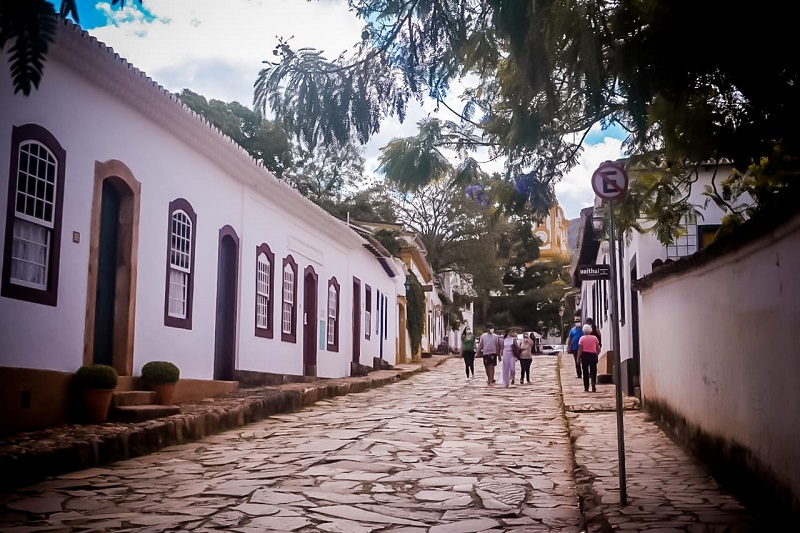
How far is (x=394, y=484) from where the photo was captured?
776cm

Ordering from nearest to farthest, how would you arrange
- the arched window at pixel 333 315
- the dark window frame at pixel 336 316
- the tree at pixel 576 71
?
the tree at pixel 576 71, the dark window frame at pixel 336 316, the arched window at pixel 333 315

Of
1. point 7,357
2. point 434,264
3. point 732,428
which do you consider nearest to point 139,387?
point 7,357

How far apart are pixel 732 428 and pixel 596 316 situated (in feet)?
62.1

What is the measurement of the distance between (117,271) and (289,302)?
7429 mm

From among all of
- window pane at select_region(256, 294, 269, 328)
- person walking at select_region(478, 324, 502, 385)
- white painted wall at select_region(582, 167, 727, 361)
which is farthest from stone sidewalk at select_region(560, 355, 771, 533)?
person walking at select_region(478, 324, 502, 385)

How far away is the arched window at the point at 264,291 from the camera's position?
16.1m

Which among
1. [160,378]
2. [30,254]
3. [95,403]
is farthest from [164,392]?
[30,254]

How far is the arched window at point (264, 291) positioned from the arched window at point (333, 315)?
5.03 meters

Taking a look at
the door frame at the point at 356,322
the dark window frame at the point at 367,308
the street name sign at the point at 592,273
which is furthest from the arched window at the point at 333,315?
the street name sign at the point at 592,273

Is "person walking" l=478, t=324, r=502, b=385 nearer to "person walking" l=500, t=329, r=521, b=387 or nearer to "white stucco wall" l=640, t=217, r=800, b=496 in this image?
"person walking" l=500, t=329, r=521, b=387

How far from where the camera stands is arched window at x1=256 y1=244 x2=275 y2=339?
1612 centimetres

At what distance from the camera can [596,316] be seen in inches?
1005

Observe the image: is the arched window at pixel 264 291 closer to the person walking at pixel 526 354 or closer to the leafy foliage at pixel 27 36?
the person walking at pixel 526 354

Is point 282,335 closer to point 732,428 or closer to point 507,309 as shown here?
point 732,428
